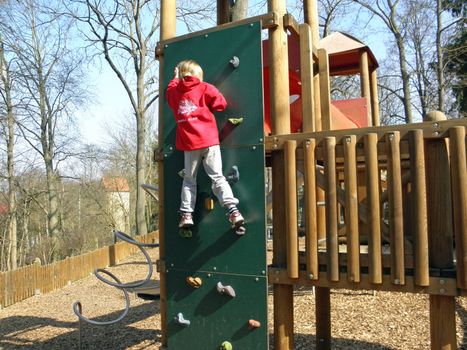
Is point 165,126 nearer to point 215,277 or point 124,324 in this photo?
point 215,277

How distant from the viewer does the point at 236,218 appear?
3074mm

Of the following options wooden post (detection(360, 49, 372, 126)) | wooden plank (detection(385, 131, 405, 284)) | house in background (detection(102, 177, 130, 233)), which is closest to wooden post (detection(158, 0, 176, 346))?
wooden plank (detection(385, 131, 405, 284))

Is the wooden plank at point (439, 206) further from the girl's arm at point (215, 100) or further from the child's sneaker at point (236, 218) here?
the girl's arm at point (215, 100)

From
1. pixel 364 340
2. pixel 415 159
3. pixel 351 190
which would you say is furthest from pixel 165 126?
pixel 364 340

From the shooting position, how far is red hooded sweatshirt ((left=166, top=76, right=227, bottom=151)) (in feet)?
10.5

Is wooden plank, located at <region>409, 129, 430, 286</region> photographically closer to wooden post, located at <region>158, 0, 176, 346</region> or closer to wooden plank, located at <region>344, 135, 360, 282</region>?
wooden plank, located at <region>344, 135, 360, 282</region>

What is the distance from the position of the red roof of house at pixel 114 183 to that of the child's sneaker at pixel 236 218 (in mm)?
30544

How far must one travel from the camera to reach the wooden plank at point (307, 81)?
3299 mm

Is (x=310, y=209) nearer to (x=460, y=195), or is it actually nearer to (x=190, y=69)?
(x=460, y=195)

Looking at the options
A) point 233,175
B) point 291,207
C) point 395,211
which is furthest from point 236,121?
point 395,211

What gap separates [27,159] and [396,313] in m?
19.8

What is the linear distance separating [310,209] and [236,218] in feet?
1.63

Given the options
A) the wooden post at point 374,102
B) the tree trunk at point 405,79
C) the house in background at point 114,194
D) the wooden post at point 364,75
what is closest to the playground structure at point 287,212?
the wooden post at point 364,75

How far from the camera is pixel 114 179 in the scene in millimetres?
33625
